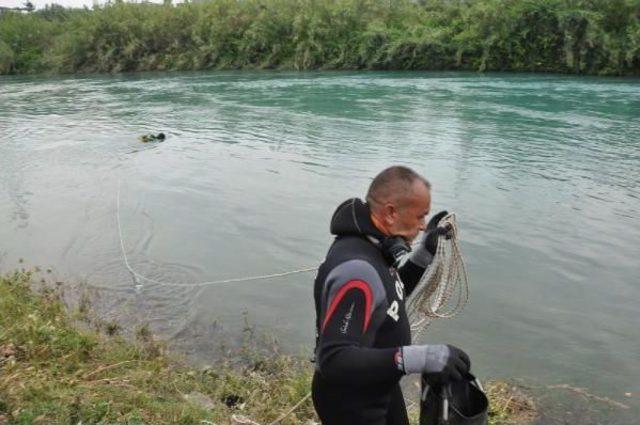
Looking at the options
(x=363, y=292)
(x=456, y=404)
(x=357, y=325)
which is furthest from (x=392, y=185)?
(x=456, y=404)

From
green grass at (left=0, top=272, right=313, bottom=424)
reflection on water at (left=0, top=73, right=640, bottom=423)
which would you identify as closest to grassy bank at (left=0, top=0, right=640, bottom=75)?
reflection on water at (left=0, top=73, right=640, bottom=423)

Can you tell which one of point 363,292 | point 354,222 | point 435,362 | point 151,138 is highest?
point 354,222

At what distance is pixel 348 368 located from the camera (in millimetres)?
2324

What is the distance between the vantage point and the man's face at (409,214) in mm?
2518

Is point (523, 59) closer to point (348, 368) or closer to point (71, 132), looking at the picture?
point (71, 132)

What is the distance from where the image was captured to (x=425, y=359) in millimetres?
2287

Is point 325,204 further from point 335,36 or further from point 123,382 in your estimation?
point 335,36

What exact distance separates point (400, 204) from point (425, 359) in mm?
610

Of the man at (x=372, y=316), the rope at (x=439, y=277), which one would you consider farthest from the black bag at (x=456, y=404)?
the rope at (x=439, y=277)

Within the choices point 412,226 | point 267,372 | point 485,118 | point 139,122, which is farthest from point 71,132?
point 412,226

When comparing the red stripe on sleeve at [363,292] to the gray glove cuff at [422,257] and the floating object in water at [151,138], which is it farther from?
the floating object in water at [151,138]

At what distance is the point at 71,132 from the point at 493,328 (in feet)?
51.6

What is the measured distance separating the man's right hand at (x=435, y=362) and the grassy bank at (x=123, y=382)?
6.71 ft

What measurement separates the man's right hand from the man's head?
1.50 ft
